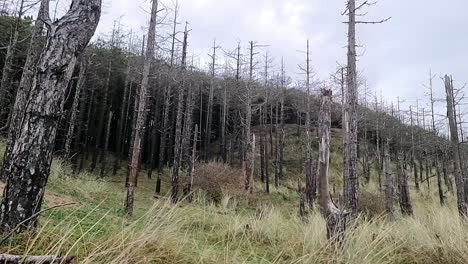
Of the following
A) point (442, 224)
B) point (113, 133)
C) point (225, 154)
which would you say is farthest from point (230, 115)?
point (442, 224)

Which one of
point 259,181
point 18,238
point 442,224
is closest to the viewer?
point 18,238

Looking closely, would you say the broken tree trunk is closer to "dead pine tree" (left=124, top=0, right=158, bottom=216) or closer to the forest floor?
the forest floor

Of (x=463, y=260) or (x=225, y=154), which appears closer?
(x=463, y=260)

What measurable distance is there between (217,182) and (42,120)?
50.0 ft

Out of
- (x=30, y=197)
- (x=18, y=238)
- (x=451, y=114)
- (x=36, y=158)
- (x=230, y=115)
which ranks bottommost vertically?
(x=18, y=238)

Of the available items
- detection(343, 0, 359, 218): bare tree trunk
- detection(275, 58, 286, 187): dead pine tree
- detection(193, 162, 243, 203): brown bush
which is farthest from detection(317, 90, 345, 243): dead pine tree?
detection(275, 58, 286, 187): dead pine tree

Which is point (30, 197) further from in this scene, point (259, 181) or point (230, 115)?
point (230, 115)

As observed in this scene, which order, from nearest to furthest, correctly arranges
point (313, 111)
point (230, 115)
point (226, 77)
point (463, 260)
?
point (463, 260) < point (226, 77) < point (313, 111) < point (230, 115)

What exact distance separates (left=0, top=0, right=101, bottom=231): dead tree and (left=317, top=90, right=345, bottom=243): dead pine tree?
3.42m

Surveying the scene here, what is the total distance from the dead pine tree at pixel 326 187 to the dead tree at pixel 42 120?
11.2ft

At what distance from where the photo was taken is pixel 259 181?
2769 centimetres

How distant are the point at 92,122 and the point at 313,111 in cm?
2013

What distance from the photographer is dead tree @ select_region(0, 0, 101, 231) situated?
3197 millimetres

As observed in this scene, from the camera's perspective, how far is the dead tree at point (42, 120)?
3.20 metres
